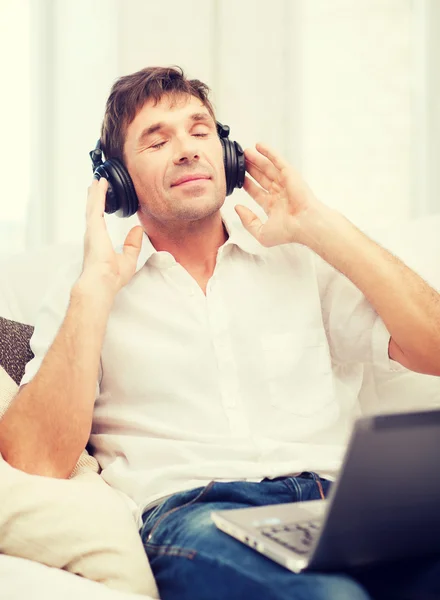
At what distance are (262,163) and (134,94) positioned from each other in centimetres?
33

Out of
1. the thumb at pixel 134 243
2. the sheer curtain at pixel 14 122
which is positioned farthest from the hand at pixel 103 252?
the sheer curtain at pixel 14 122

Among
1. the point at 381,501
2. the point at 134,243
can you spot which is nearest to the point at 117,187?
the point at 134,243

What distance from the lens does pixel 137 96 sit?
1.65m

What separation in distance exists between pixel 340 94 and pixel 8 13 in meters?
1.16

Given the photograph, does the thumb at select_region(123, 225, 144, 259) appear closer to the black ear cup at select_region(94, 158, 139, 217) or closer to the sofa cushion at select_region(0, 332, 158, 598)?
the black ear cup at select_region(94, 158, 139, 217)

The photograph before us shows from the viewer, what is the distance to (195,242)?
160cm

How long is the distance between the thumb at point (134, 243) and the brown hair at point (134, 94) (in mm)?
206

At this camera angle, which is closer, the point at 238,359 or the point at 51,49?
the point at 238,359

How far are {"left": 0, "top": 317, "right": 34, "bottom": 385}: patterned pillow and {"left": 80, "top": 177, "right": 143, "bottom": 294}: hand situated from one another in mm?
193

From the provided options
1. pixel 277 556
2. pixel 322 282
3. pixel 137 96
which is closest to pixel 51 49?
pixel 137 96

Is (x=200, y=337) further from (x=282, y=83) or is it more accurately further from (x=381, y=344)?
(x=282, y=83)

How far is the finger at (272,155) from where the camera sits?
1.60 meters

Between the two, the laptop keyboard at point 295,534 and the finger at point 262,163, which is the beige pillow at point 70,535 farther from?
the finger at point 262,163

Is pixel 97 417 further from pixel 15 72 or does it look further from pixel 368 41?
pixel 368 41
